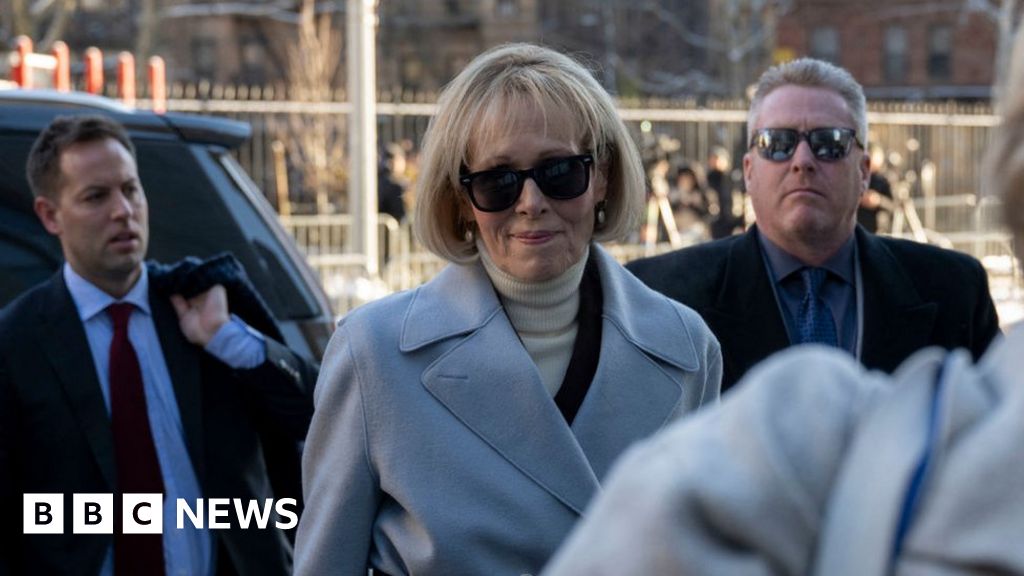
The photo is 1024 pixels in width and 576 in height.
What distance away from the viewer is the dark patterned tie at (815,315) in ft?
13.9

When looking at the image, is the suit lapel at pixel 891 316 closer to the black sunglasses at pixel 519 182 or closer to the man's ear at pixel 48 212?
the black sunglasses at pixel 519 182

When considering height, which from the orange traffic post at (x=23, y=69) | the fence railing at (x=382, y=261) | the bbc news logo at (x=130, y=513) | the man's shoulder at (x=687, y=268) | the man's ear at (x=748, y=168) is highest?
the orange traffic post at (x=23, y=69)

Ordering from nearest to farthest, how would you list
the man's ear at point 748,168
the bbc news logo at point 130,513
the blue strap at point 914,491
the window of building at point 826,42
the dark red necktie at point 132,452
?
the blue strap at point 914,491 → the bbc news logo at point 130,513 → the dark red necktie at point 132,452 → the man's ear at point 748,168 → the window of building at point 826,42

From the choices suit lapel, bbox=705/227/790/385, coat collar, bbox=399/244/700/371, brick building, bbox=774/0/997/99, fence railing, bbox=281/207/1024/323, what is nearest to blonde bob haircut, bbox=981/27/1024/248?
coat collar, bbox=399/244/700/371

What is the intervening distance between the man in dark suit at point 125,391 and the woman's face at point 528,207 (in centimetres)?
121

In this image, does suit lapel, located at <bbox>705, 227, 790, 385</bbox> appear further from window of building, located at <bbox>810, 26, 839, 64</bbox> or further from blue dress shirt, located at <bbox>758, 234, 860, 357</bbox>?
window of building, located at <bbox>810, 26, 839, 64</bbox>

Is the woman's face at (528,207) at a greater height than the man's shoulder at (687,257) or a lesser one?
greater

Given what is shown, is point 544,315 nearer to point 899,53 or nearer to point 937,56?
point 899,53

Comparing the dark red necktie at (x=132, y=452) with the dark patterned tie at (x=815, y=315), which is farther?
the dark patterned tie at (x=815, y=315)

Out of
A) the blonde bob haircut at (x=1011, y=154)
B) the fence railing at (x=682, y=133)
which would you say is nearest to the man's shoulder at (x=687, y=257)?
the blonde bob haircut at (x=1011, y=154)

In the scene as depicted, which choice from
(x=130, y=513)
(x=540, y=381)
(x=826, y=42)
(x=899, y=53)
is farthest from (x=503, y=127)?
(x=899, y=53)

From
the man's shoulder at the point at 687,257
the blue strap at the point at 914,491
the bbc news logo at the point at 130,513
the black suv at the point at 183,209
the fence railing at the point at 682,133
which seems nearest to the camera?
the blue strap at the point at 914,491

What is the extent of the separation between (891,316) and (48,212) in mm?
2164

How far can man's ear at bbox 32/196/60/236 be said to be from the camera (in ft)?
14.6
